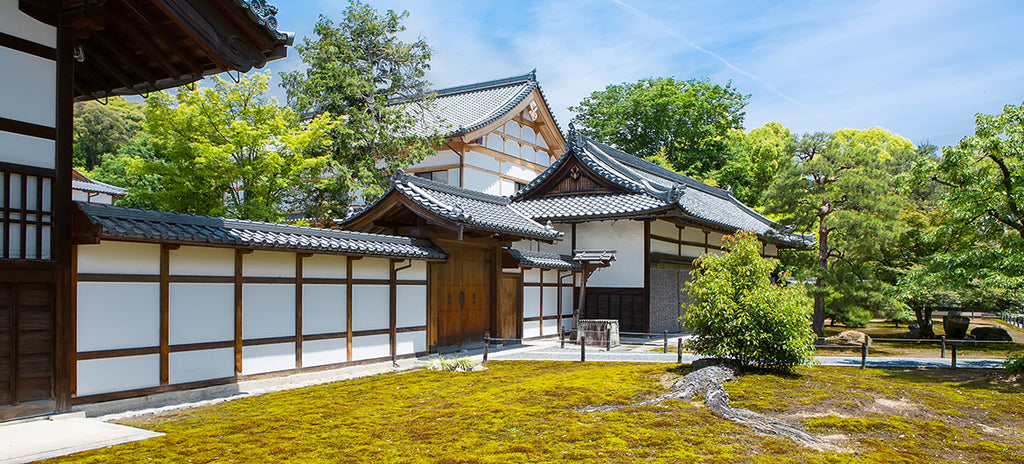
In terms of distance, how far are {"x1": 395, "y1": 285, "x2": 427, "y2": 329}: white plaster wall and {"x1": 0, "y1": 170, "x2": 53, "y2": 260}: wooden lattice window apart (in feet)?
23.0

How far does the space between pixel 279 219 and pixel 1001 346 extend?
73.3ft

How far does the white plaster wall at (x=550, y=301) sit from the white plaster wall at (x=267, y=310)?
33.7ft

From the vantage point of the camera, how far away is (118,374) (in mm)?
8977

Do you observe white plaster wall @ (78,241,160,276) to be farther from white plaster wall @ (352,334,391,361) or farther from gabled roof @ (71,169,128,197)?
gabled roof @ (71,169,128,197)

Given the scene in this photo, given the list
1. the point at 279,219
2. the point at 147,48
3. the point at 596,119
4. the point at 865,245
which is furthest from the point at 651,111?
the point at 147,48

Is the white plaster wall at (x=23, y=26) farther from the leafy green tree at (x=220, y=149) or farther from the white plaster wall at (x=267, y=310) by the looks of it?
the leafy green tree at (x=220, y=149)

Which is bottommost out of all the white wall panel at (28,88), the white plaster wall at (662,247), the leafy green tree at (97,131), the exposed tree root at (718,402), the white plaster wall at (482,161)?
the exposed tree root at (718,402)

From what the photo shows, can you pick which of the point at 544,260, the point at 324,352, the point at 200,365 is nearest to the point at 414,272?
the point at 324,352

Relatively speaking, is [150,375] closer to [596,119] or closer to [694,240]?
[694,240]

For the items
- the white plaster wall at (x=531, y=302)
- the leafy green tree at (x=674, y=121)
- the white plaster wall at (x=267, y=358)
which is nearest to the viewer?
the white plaster wall at (x=267, y=358)

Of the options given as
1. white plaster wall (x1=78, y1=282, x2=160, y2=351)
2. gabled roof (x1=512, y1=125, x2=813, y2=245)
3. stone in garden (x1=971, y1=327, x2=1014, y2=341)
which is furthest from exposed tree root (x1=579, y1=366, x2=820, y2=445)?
stone in garden (x1=971, y1=327, x2=1014, y2=341)

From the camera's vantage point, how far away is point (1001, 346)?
2034cm

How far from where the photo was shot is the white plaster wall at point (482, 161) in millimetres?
26219

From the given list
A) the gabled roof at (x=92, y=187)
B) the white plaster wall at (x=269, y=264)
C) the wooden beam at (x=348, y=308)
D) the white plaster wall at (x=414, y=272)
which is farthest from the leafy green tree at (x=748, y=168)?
the gabled roof at (x=92, y=187)
